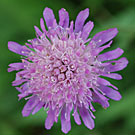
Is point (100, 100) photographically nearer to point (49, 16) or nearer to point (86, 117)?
point (86, 117)

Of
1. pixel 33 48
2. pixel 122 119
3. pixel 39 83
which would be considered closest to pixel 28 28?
pixel 33 48

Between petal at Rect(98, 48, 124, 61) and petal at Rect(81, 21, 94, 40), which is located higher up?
petal at Rect(81, 21, 94, 40)

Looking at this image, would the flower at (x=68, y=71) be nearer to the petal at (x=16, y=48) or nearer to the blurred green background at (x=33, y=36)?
the petal at (x=16, y=48)

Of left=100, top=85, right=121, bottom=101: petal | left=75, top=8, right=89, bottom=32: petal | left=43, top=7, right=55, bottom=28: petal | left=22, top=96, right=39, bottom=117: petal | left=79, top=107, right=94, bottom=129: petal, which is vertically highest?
left=43, top=7, right=55, bottom=28: petal

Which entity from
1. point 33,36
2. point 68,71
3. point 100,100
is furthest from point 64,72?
point 33,36

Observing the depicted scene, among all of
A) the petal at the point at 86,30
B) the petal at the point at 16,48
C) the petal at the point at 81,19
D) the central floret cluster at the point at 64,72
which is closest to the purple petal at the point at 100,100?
the central floret cluster at the point at 64,72

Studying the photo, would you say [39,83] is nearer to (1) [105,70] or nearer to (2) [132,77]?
(1) [105,70]

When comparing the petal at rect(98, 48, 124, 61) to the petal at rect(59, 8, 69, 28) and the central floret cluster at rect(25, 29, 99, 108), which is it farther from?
the petal at rect(59, 8, 69, 28)

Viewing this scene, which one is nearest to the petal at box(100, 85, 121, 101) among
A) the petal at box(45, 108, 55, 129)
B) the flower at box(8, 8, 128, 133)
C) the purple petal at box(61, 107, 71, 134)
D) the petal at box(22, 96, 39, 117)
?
the flower at box(8, 8, 128, 133)
